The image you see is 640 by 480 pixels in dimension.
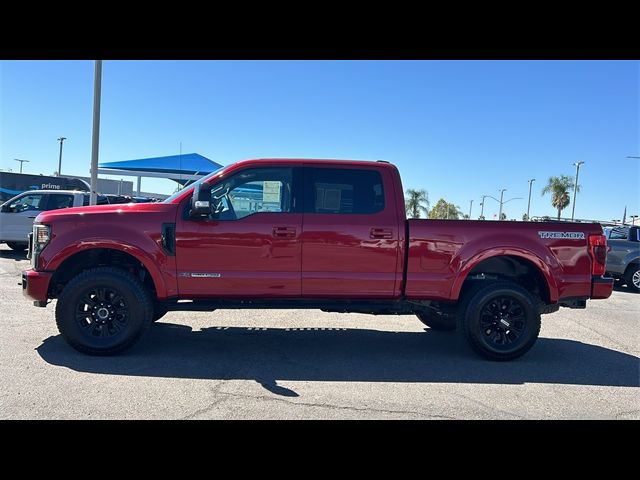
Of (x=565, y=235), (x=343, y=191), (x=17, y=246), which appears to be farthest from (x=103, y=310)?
(x=17, y=246)

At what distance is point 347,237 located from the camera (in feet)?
16.2

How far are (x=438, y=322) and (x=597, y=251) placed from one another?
2202 mm

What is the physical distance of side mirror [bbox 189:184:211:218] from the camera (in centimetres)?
463

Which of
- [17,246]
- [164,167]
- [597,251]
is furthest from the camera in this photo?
[164,167]

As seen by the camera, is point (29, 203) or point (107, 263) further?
point (29, 203)

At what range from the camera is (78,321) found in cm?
481

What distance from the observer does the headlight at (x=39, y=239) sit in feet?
15.9

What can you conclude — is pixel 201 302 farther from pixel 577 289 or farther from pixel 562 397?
pixel 577 289

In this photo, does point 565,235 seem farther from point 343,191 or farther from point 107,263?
point 107,263

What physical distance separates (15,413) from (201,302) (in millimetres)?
2012

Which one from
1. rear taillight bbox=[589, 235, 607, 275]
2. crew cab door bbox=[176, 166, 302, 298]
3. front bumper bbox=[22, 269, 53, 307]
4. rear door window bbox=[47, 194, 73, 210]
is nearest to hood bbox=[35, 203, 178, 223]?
crew cab door bbox=[176, 166, 302, 298]

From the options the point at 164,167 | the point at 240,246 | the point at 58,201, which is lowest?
the point at 240,246

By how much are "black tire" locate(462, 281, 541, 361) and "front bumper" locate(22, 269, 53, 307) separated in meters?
4.53
